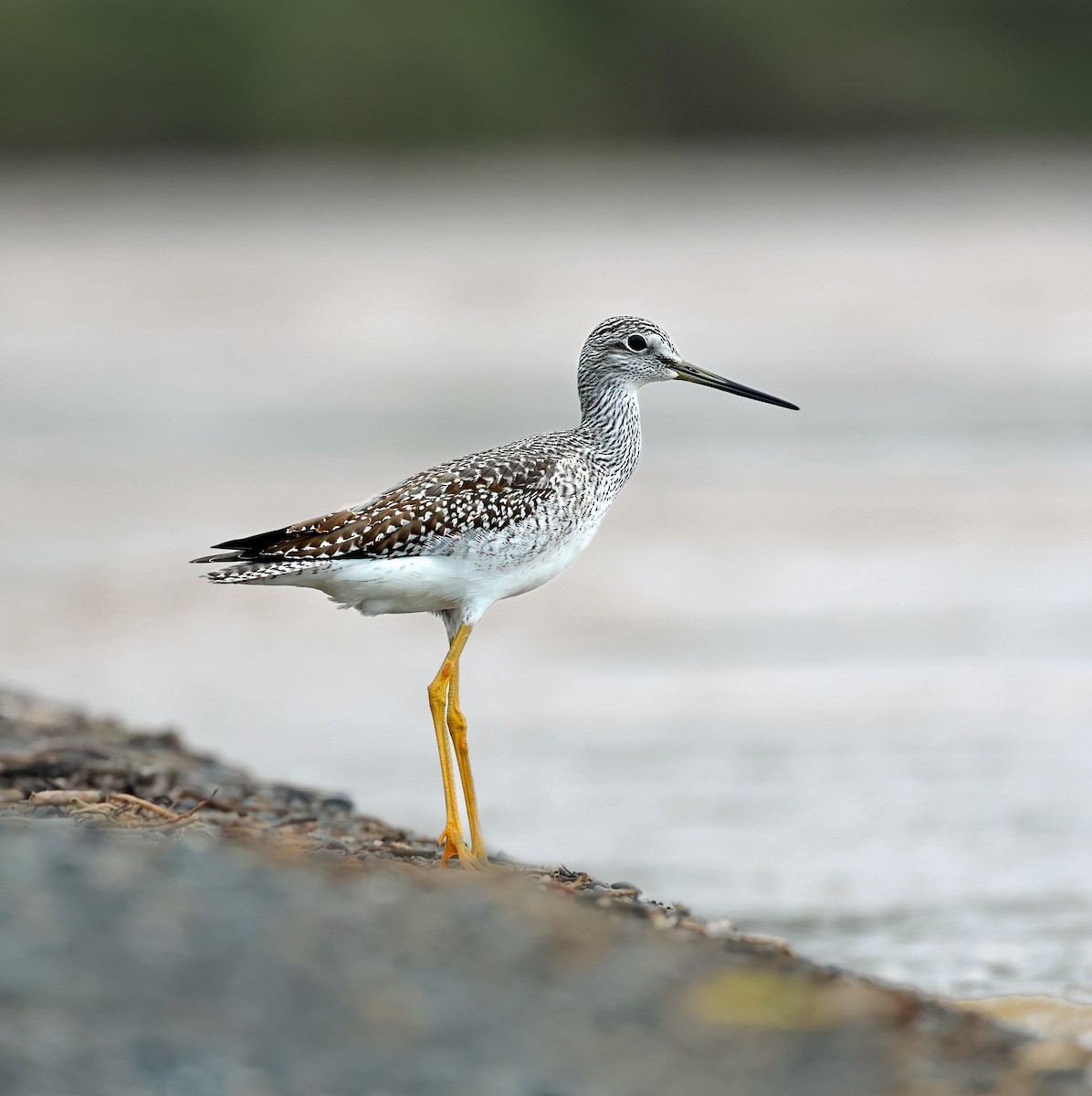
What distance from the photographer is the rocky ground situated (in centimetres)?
429

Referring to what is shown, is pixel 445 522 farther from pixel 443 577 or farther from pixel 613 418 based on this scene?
pixel 613 418

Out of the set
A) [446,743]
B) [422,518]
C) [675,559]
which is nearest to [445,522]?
[422,518]

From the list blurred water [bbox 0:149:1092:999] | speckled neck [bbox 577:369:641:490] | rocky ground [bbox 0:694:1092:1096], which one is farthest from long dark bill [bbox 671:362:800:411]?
rocky ground [bbox 0:694:1092:1096]

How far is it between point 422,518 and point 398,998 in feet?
8.65

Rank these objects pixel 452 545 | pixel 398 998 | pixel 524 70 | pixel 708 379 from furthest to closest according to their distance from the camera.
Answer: pixel 524 70
pixel 708 379
pixel 452 545
pixel 398 998

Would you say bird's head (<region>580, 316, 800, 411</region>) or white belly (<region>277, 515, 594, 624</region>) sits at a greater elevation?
bird's head (<region>580, 316, 800, 411</region>)

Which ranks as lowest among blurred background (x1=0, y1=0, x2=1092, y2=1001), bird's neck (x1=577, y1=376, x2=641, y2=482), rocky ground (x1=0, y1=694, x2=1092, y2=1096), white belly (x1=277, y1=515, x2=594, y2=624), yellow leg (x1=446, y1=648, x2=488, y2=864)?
rocky ground (x1=0, y1=694, x2=1092, y2=1096)

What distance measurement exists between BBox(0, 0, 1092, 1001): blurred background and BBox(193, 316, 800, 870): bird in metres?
2.31

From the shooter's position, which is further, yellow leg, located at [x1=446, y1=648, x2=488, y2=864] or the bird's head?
the bird's head

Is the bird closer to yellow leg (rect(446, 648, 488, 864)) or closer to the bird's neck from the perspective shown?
yellow leg (rect(446, 648, 488, 864))

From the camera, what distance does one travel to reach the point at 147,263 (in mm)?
40438

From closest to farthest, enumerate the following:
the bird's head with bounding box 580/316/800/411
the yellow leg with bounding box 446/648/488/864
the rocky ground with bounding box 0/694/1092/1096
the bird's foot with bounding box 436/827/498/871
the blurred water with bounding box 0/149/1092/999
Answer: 1. the rocky ground with bounding box 0/694/1092/1096
2. the bird's foot with bounding box 436/827/498/871
3. the yellow leg with bounding box 446/648/488/864
4. the bird's head with bounding box 580/316/800/411
5. the blurred water with bounding box 0/149/1092/999

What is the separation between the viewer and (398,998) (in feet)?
14.9

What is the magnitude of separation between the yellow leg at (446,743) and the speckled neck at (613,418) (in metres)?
0.90
